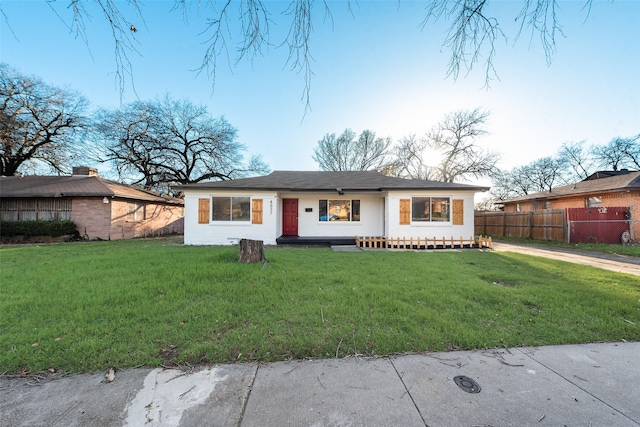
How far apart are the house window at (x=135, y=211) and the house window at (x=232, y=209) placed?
753 centimetres

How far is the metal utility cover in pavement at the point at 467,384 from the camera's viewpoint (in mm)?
2014

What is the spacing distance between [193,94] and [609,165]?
42051mm

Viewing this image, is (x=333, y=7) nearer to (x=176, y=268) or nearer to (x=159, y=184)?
(x=176, y=268)

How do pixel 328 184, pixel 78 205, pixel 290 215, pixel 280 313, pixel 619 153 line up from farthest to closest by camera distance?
1. pixel 619 153
2. pixel 78 205
3. pixel 290 215
4. pixel 328 184
5. pixel 280 313

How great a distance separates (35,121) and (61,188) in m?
9.19

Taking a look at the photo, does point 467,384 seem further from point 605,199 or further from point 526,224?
point 605,199

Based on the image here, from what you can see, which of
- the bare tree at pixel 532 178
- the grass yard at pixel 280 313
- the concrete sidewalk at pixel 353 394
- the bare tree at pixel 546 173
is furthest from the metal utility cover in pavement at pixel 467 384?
the bare tree at pixel 546 173

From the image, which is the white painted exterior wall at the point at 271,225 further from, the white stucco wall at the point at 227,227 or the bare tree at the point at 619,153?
the bare tree at the point at 619,153

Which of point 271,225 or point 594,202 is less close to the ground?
point 594,202

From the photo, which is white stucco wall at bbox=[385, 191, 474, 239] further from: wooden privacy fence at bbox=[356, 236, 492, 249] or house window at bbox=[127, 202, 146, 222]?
house window at bbox=[127, 202, 146, 222]

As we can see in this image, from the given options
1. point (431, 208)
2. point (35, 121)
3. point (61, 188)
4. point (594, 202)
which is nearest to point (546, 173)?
point (594, 202)

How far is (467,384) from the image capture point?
2.08 meters

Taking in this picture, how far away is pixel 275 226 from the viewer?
11.6 m

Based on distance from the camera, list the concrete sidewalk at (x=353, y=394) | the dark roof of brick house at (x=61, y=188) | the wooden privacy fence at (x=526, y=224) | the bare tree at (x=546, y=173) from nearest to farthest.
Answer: the concrete sidewalk at (x=353, y=394) → the wooden privacy fence at (x=526, y=224) → the dark roof of brick house at (x=61, y=188) → the bare tree at (x=546, y=173)
